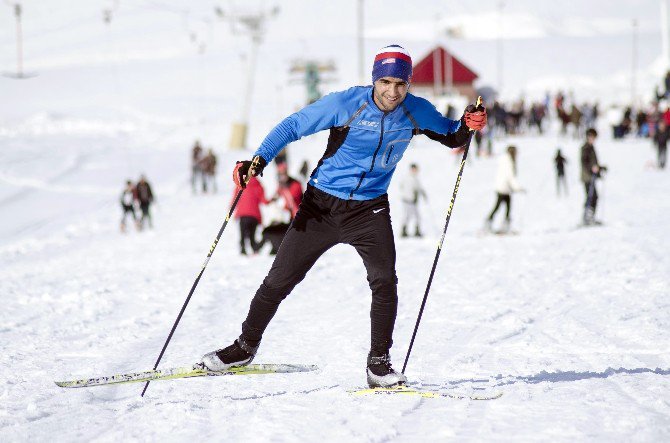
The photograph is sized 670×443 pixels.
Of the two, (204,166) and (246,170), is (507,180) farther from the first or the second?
(204,166)

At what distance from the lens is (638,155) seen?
2638 cm

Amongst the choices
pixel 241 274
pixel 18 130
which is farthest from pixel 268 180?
pixel 18 130

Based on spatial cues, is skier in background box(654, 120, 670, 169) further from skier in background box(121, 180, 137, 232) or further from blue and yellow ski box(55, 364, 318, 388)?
blue and yellow ski box(55, 364, 318, 388)

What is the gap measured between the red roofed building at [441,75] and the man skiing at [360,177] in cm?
5484

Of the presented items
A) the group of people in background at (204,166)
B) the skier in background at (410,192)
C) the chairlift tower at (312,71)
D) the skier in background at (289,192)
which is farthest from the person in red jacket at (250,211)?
the chairlift tower at (312,71)

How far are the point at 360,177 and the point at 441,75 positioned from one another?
59.2 metres

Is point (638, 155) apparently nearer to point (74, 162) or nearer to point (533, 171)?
point (533, 171)

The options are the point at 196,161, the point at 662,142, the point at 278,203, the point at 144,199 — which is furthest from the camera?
the point at 196,161

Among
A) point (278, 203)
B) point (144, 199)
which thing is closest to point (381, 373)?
point (278, 203)

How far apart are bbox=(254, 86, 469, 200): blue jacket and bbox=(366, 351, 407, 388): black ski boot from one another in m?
0.82

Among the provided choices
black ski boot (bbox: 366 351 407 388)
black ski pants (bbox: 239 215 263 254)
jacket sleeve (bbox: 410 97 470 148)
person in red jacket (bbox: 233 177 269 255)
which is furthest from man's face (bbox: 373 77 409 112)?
black ski pants (bbox: 239 215 263 254)

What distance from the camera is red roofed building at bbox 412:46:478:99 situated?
5900 centimetres

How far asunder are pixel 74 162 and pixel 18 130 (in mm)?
15143

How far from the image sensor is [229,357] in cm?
426
